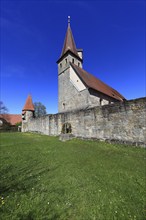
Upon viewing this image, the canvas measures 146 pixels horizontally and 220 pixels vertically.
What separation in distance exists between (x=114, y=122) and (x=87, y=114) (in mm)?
2847

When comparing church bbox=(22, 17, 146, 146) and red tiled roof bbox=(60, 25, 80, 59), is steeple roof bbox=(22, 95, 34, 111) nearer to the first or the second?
church bbox=(22, 17, 146, 146)

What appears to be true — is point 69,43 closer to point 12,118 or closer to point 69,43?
point 69,43

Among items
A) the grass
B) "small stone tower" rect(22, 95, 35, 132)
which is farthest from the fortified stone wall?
"small stone tower" rect(22, 95, 35, 132)

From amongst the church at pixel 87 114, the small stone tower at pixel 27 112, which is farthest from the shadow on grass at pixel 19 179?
the small stone tower at pixel 27 112

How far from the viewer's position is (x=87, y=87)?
17.1m

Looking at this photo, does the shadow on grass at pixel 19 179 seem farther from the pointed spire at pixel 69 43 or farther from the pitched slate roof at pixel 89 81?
the pointed spire at pixel 69 43

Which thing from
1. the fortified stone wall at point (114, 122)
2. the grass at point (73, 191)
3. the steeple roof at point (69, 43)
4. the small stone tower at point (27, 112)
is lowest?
the grass at point (73, 191)

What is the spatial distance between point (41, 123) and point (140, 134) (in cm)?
1531

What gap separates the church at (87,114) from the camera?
7.88 m

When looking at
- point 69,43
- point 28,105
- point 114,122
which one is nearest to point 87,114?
point 114,122

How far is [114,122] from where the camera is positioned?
9016mm

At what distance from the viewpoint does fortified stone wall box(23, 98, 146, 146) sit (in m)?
7.55

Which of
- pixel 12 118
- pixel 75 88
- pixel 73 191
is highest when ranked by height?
pixel 75 88

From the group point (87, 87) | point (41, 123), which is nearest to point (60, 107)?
point (41, 123)
